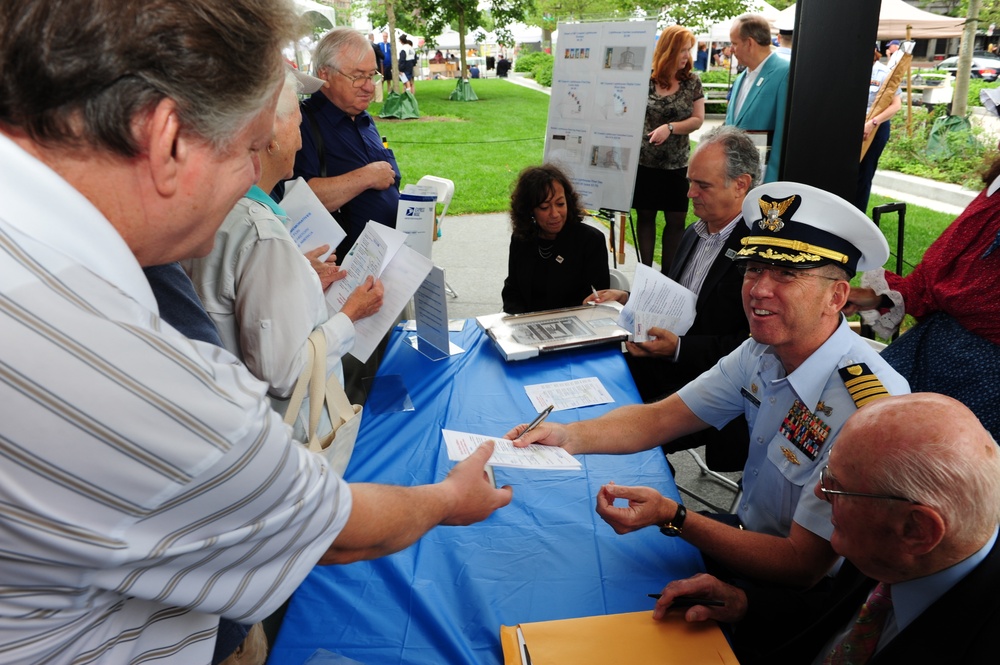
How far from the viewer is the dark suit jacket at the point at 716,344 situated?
2.62 metres

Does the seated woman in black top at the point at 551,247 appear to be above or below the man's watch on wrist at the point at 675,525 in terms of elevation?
above

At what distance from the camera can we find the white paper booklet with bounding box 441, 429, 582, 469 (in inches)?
66.2

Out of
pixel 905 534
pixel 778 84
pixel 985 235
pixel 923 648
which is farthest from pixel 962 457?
pixel 778 84

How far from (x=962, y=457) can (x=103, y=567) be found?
1266mm

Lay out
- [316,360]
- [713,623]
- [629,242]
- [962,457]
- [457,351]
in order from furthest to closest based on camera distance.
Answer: [629,242] → [457,351] → [316,360] → [713,623] → [962,457]

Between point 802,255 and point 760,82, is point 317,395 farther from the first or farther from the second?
point 760,82

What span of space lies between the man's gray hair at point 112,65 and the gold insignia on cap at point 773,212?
61.0 inches

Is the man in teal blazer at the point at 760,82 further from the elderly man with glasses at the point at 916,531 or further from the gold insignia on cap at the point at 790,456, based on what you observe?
the elderly man with glasses at the point at 916,531

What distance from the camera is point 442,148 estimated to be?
1338cm

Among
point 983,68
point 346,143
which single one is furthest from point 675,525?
point 983,68

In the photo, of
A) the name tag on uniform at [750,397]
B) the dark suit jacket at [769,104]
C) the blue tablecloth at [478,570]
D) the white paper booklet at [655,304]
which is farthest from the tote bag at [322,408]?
the dark suit jacket at [769,104]

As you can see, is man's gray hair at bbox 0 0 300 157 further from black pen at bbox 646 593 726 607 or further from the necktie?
A: the necktie

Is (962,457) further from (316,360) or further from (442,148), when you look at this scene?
(442,148)

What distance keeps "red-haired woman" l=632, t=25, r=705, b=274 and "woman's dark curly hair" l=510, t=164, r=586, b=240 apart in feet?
5.93
